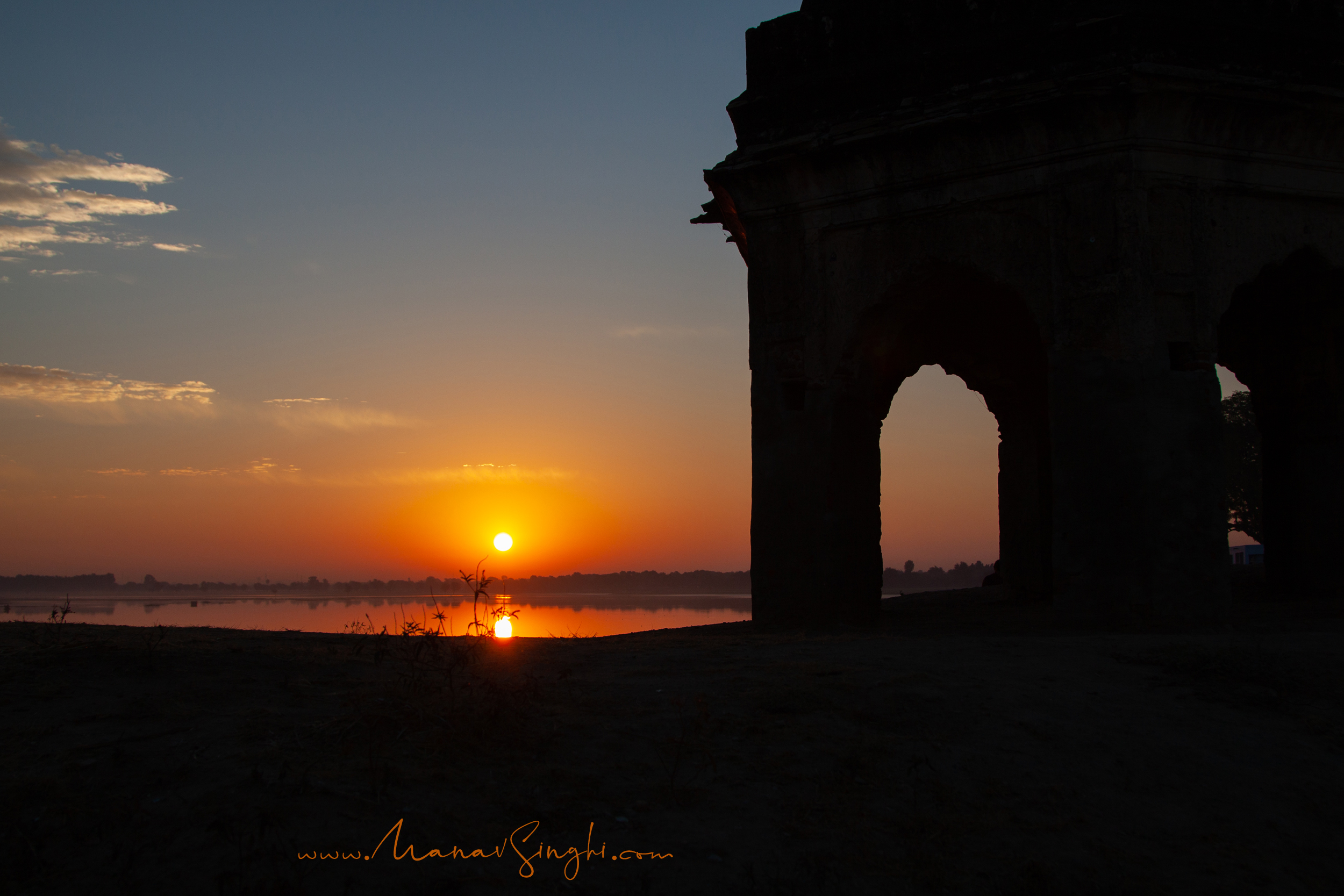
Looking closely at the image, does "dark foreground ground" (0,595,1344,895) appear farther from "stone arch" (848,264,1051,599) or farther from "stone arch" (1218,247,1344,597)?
"stone arch" (848,264,1051,599)

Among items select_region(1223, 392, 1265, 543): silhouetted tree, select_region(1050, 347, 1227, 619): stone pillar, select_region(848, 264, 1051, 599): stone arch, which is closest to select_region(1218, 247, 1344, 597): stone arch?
select_region(848, 264, 1051, 599): stone arch

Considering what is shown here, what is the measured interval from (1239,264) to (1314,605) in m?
4.64

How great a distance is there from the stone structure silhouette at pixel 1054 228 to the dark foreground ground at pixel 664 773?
9.58ft

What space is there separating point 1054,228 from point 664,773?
7.18 m

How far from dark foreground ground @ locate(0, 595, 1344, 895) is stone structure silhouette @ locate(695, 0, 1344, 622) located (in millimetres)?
2921

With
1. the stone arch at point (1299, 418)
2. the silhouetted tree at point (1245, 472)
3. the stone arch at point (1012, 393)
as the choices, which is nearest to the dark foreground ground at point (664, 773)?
the stone arch at point (1299, 418)

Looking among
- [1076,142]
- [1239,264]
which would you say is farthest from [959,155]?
[1239,264]

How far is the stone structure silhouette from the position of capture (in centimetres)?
859

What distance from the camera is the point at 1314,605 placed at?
36.6 ft

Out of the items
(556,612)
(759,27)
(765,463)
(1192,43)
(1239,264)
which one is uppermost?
(759,27)

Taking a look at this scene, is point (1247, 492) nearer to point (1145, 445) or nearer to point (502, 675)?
point (1145, 445)

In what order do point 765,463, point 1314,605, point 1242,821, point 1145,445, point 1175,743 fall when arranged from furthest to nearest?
1. point 1314,605
2. point 765,463
3. point 1145,445
4. point 1175,743
5. point 1242,821

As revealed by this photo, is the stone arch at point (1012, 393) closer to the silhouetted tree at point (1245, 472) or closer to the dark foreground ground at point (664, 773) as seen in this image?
the dark foreground ground at point (664, 773)

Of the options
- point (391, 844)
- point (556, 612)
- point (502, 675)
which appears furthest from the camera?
point (556, 612)
